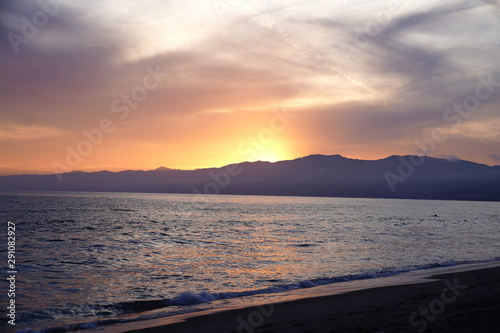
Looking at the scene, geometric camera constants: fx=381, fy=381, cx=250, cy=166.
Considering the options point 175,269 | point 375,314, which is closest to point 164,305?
point 175,269

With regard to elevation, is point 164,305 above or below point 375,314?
below

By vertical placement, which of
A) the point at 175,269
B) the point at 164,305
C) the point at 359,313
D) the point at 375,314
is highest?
the point at 375,314

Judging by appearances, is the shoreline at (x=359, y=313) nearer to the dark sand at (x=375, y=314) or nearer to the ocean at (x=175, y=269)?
the dark sand at (x=375, y=314)

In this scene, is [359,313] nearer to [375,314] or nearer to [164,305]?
[375,314]

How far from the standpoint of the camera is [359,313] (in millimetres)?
14047

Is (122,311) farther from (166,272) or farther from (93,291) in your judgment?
(166,272)

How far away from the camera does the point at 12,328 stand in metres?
14.6

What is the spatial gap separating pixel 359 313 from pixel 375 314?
2.14ft

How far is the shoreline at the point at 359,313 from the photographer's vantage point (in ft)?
39.1

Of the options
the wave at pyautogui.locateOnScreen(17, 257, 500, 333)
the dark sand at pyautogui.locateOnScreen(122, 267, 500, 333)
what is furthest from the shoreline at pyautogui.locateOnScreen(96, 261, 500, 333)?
the wave at pyautogui.locateOnScreen(17, 257, 500, 333)

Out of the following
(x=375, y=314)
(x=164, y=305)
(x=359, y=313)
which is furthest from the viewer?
(x=164, y=305)

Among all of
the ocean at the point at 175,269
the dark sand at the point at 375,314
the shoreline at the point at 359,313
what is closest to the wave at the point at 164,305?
the ocean at the point at 175,269

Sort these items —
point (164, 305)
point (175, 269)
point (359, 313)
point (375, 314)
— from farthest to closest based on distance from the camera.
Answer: point (175, 269), point (164, 305), point (359, 313), point (375, 314)

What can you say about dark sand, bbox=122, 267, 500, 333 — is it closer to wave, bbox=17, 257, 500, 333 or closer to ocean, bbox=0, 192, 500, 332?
wave, bbox=17, 257, 500, 333
